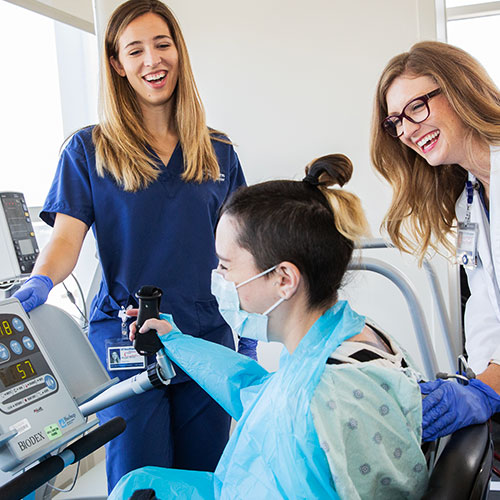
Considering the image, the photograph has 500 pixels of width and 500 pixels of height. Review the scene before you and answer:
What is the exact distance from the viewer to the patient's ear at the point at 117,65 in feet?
5.29

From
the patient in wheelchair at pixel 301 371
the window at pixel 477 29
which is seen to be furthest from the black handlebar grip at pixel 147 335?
the window at pixel 477 29

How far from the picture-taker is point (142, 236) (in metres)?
1.54

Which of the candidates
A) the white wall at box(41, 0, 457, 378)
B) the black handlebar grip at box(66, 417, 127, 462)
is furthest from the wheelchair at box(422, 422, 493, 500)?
the white wall at box(41, 0, 457, 378)

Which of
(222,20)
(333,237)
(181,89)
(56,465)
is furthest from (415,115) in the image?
(222,20)

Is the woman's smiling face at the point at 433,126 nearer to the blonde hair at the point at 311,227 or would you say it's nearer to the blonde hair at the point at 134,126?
the blonde hair at the point at 311,227

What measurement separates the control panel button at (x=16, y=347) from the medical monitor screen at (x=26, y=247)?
832 mm

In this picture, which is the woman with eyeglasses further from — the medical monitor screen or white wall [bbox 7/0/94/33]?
white wall [bbox 7/0/94/33]

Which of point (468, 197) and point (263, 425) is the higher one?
point (468, 197)

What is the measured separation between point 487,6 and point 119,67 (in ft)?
7.85

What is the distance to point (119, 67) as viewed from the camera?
1.62m

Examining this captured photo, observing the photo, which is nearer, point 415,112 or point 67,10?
point 415,112

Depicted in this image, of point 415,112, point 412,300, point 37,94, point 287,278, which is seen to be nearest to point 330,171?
point 287,278

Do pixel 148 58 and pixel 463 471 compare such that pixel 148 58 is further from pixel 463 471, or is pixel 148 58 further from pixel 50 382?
pixel 463 471

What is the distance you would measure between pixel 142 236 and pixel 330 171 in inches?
23.9
